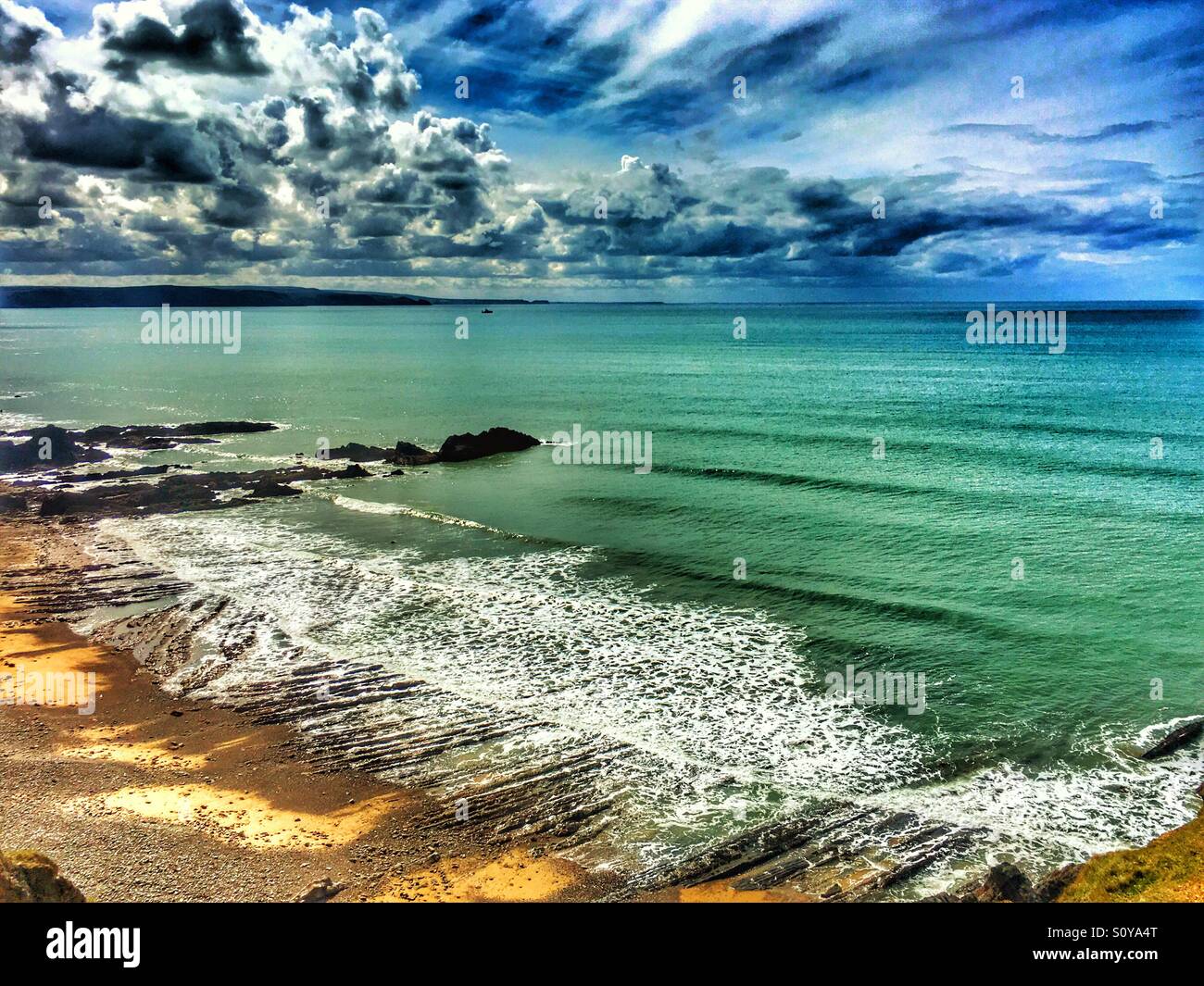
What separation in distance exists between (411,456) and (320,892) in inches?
1501

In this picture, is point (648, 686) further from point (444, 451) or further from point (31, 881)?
point (444, 451)

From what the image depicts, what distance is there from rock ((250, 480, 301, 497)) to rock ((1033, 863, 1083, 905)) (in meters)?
35.9

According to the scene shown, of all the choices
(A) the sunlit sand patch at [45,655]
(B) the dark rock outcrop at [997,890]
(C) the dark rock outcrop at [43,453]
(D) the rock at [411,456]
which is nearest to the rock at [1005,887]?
(B) the dark rock outcrop at [997,890]

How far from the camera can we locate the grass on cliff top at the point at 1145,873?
11.2 metres

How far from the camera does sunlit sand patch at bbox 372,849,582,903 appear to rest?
12406mm

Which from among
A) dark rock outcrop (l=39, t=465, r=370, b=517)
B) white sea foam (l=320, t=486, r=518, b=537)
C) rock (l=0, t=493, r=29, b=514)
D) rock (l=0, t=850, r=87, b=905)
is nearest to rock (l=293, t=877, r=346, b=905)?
rock (l=0, t=850, r=87, b=905)

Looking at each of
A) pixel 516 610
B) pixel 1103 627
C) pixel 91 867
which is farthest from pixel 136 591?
pixel 1103 627

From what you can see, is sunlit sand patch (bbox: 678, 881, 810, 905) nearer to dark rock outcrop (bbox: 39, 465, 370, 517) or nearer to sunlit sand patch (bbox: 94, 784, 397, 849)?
sunlit sand patch (bbox: 94, 784, 397, 849)

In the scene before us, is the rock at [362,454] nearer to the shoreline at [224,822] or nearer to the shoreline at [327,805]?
the shoreline at [327,805]

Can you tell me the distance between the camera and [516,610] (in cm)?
2502

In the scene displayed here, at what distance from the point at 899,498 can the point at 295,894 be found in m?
31.9
